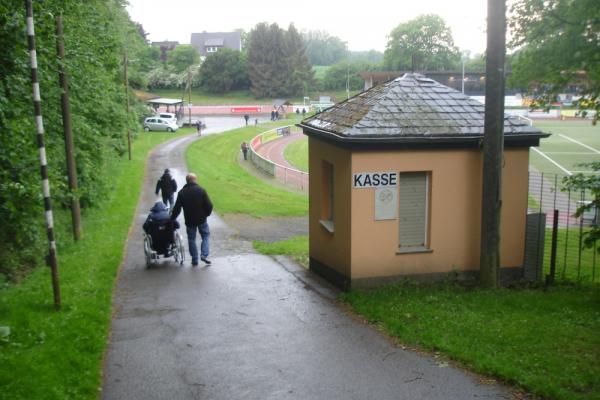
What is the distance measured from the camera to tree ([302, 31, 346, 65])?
189 metres

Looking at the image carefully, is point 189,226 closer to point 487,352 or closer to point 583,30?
point 487,352

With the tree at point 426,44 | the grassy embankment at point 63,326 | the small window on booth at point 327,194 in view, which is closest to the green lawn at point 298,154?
the grassy embankment at point 63,326

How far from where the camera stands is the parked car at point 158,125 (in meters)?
60.7

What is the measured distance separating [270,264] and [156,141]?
4033 centimetres

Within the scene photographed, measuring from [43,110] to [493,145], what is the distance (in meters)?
10.00

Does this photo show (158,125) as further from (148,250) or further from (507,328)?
(507,328)

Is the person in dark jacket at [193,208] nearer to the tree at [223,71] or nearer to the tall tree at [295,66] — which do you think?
the tall tree at [295,66]

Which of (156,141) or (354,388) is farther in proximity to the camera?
(156,141)

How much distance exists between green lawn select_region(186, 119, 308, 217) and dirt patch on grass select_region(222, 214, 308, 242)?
76cm

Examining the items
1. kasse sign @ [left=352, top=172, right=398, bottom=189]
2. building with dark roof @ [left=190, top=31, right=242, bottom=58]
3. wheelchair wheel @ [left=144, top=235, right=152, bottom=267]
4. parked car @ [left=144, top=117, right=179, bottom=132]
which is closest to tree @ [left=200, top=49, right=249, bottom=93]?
building with dark roof @ [left=190, top=31, right=242, bottom=58]

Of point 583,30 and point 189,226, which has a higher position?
point 583,30

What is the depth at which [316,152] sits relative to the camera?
1241 cm

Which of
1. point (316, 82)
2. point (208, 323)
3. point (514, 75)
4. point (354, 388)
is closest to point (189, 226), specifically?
point (208, 323)

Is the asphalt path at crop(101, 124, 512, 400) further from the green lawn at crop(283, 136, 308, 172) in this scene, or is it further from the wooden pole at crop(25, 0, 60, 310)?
the green lawn at crop(283, 136, 308, 172)
